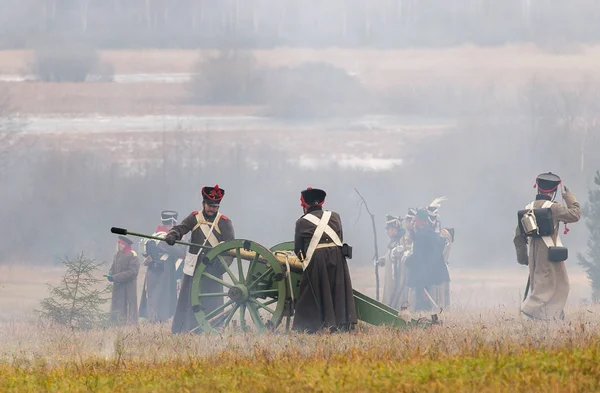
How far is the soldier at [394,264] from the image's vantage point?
21547 millimetres

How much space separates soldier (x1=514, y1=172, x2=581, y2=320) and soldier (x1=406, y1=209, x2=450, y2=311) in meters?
5.87

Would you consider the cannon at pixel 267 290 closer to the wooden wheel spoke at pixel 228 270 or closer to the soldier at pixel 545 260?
the wooden wheel spoke at pixel 228 270

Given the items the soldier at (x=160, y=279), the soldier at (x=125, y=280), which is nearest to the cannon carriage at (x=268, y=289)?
the soldier at (x=125, y=280)

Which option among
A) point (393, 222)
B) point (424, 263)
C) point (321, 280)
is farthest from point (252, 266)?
point (393, 222)

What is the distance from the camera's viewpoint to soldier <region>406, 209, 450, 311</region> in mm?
21172

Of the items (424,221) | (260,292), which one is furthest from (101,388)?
(424,221)

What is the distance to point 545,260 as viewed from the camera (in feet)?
49.5

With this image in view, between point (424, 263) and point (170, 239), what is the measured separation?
8039 mm

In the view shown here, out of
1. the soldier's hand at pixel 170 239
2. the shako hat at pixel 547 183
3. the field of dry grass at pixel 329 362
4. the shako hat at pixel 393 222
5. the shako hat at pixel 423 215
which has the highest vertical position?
the shako hat at pixel 547 183

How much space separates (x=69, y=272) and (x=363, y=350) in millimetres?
7426

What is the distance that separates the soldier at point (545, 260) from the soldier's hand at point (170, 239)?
3.89 m

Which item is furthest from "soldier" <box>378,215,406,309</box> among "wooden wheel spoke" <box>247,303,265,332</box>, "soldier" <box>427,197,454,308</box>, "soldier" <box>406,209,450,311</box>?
"wooden wheel spoke" <box>247,303,265,332</box>

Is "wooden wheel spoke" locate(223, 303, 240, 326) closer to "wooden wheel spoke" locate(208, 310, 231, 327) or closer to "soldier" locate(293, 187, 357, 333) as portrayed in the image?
"wooden wheel spoke" locate(208, 310, 231, 327)

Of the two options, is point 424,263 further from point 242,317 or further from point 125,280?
point 242,317
